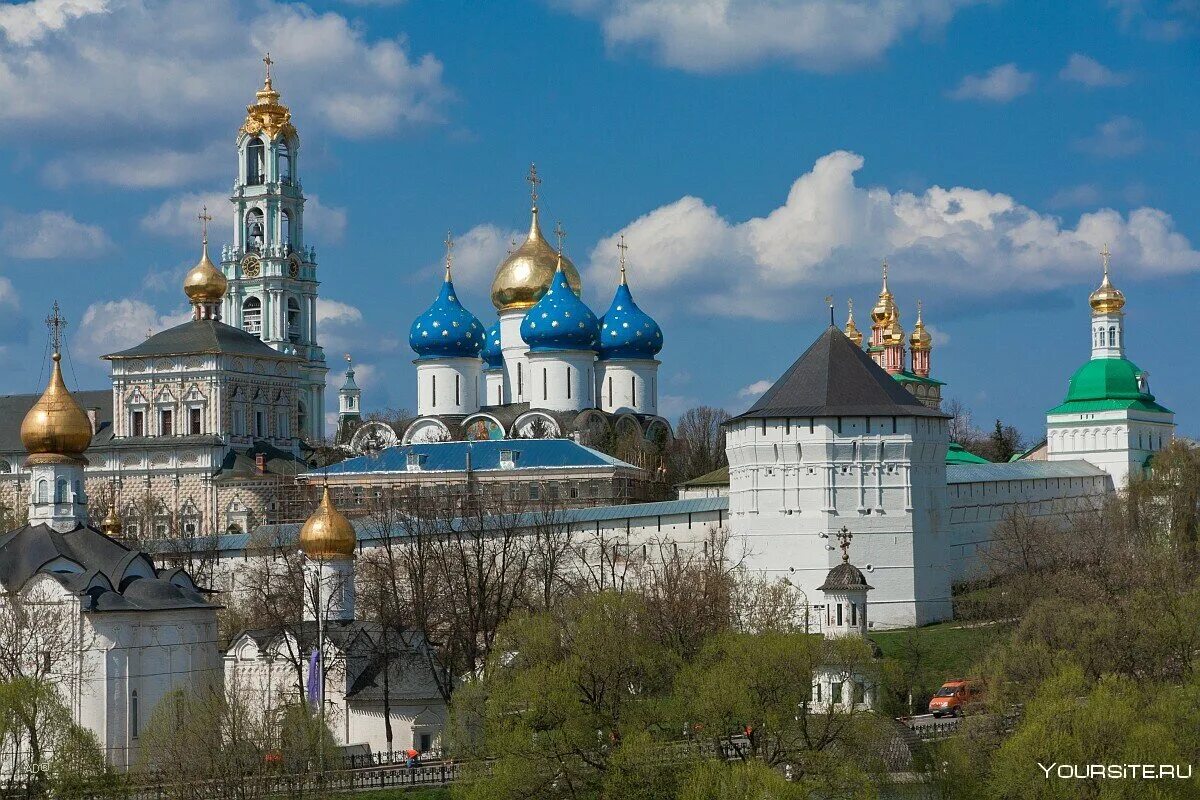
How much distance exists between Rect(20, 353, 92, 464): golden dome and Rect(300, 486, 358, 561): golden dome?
4098 mm

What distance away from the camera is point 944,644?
139ft

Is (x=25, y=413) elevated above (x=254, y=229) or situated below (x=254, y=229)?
below

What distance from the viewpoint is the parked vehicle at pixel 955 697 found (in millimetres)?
35969

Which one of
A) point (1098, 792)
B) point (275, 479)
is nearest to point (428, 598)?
point (1098, 792)

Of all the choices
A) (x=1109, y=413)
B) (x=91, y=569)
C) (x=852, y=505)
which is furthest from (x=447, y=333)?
(x=91, y=569)

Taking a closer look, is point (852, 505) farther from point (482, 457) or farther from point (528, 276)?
point (528, 276)

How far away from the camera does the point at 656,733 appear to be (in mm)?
33125

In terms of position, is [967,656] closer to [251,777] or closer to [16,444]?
[251,777]

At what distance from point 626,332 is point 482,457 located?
7.14 metres

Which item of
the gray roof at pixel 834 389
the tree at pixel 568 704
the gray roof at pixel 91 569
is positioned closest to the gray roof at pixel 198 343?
the gray roof at pixel 834 389

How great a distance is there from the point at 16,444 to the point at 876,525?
103ft

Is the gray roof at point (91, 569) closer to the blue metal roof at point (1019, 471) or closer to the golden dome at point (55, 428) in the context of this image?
the golden dome at point (55, 428)

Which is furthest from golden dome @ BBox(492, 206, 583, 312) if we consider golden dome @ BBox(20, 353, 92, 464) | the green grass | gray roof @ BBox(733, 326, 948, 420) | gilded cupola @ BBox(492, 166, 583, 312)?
golden dome @ BBox(20, 353, 92, 464)

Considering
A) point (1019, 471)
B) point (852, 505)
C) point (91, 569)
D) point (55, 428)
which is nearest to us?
point (91, 569)
